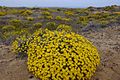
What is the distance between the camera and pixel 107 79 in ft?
21.5

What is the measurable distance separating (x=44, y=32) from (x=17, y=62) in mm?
935

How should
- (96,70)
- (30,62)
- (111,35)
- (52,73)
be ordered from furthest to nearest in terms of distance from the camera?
(111,35), (96,70), (30,62), (52,73)

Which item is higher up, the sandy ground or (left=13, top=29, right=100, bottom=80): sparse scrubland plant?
(left=13, top=29, right=100, bottom=80): sparse scrubland plant

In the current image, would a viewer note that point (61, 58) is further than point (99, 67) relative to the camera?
No

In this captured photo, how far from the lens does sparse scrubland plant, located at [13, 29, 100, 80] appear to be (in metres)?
5.91

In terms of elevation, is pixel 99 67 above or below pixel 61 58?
below

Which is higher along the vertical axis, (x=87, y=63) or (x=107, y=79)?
(x=87, y=63)

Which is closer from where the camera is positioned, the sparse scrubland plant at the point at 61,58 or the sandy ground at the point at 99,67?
the sparse scrubland plant at the point at 61,58

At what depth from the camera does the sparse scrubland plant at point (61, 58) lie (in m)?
5.91

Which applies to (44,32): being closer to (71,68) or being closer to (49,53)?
(49,53)

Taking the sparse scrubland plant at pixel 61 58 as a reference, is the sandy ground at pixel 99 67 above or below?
below

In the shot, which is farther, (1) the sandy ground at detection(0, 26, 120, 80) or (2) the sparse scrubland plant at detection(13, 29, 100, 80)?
(1) the sandy ground at detection(0, 26, 120, 80)

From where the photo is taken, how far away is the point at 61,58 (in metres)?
6.01

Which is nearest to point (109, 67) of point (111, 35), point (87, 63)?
point (87, 63)
